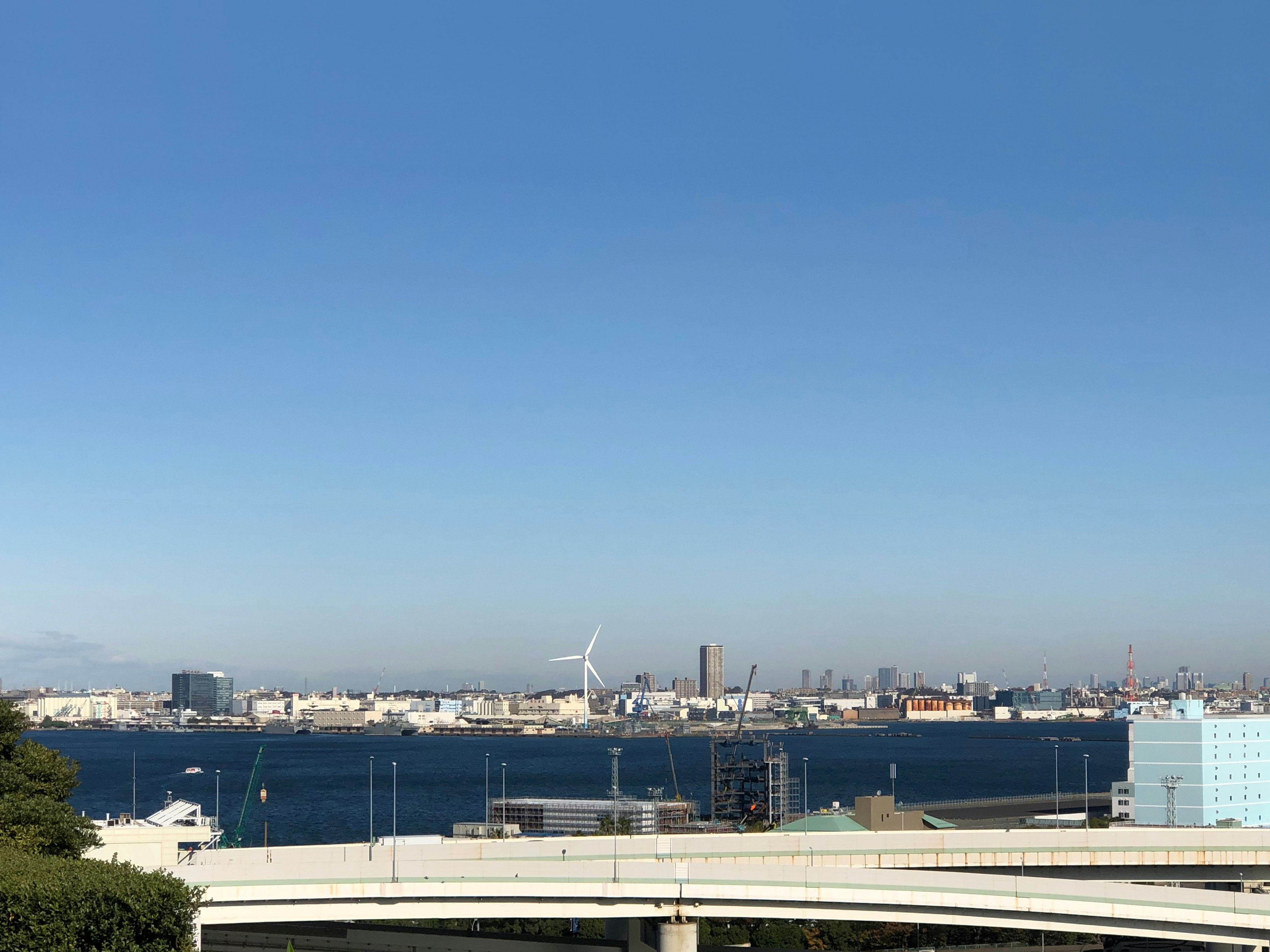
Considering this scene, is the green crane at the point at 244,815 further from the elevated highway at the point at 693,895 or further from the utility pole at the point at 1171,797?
the utility pole at the point at 1171,797

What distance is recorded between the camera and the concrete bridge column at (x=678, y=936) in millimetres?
32156

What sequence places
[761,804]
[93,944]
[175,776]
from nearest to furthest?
[93,944], [761,804], [175,776]

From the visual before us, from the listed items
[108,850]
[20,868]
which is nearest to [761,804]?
[108,850]

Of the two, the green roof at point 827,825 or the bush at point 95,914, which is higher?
the bush at point 95,914

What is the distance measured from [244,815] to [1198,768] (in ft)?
216

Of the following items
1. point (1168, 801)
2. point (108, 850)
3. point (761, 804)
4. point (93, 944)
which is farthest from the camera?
point (1168, 801)

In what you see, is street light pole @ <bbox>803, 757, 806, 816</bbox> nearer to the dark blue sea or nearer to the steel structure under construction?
the steel structure under construction

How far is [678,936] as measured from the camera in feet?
105

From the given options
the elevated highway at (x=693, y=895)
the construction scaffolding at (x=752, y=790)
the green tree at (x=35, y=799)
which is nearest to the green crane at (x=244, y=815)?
the green tree at (x=35, y=799)

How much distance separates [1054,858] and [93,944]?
29242 mm

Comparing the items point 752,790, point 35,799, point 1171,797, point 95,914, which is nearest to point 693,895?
point 95,914

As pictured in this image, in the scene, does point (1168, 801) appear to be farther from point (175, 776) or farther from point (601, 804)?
point (175, 776)

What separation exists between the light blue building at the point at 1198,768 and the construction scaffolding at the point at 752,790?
23441 millimetres

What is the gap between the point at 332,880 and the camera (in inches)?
1233
